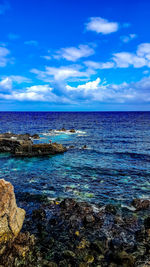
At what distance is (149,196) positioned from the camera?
67.6ft

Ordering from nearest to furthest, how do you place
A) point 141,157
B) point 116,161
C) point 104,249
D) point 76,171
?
point 104,249 → point 76,171 → point 116,161 → point 141,157

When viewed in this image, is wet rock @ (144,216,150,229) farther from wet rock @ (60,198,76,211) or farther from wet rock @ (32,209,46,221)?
wet rock @ (32,209,46,221)

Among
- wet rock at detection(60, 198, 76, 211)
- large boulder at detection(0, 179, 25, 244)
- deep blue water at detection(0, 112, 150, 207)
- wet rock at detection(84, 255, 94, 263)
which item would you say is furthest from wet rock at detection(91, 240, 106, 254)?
deep blue water at detection(0, 112, 150, 207)

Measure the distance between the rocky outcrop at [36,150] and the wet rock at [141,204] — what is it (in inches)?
990

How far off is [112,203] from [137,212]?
2.78 m

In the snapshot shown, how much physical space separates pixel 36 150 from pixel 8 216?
2755 centimetres

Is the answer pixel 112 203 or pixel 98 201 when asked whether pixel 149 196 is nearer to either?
pixel 112 203

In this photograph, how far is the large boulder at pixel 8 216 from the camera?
12.9 meters

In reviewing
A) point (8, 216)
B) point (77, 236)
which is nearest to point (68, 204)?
point (77, 236)

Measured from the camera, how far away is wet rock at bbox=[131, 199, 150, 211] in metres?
17.9

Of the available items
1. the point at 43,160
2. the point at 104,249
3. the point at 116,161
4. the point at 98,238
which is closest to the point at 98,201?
the point at 98,238

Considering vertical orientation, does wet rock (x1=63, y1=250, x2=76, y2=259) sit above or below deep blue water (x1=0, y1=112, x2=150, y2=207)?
below

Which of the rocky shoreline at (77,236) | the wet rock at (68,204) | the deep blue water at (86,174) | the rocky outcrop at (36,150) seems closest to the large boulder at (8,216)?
the rocky shoreline at (77,236)

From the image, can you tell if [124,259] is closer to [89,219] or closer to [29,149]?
[89,219]
